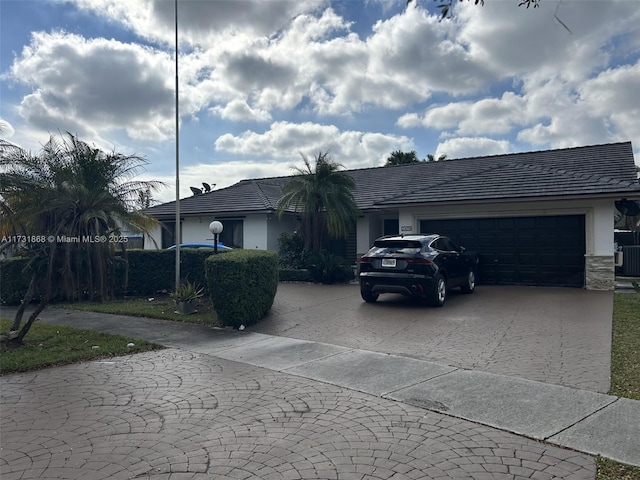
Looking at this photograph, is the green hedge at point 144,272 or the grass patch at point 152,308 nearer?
the grass patch at point 152,308

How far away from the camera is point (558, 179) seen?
49.7 ft

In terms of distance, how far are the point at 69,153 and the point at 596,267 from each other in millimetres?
15183

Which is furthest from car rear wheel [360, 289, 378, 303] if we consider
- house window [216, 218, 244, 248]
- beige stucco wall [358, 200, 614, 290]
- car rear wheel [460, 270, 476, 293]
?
house window [216, 218, 244, 248]

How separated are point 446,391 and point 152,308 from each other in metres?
8.52

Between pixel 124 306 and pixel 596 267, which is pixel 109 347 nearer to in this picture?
pixel 124 306

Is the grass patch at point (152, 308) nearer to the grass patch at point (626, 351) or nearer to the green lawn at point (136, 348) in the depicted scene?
the green lawn at point (136, 348)

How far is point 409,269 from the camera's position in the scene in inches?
440

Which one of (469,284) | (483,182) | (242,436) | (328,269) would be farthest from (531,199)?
(242,436)

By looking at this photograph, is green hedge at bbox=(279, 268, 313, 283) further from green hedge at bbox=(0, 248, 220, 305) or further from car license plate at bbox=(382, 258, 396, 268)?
car license plate at bbox=(382, 258, 396, 268)

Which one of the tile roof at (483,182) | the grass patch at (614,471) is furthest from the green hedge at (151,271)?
the grass patch at (614,471)

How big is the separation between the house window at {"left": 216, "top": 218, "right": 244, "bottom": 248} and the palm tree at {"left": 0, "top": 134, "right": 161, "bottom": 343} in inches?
307

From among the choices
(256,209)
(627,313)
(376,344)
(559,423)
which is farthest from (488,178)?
(559,423)

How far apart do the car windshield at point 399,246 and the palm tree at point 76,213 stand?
6872 millimetres

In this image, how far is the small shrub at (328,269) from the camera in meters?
17.4
